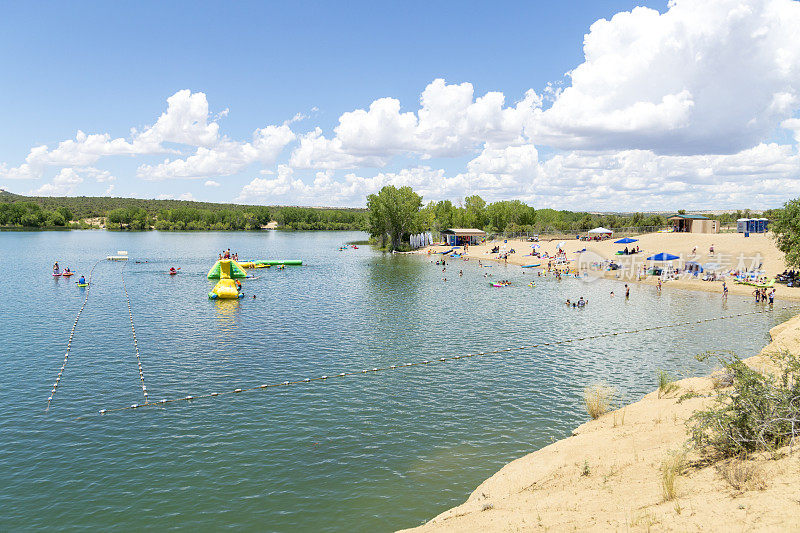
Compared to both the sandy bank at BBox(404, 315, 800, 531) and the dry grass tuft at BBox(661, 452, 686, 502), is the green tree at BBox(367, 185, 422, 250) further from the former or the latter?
the dry grass tuft at BBox(661, 452, 686, 502)

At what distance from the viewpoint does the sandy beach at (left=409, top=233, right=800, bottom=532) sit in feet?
32.9

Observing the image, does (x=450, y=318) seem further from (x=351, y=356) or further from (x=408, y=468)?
(x=408, y=468)

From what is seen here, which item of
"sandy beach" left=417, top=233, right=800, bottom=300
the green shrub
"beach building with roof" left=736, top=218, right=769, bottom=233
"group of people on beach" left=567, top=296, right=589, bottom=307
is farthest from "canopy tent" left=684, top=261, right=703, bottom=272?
the green shrub

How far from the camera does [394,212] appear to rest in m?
139

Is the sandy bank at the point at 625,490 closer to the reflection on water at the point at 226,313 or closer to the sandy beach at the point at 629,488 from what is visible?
the sandy beach at the point at 629,488

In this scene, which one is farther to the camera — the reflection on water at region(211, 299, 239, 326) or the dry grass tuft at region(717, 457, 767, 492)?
the reflection on water at region(211, 299, 239, 326)

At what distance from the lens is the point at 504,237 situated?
16250 centimetres

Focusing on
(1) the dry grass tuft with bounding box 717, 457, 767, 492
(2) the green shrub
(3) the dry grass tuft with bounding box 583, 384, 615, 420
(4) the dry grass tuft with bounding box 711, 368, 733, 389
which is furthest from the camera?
(3) the dry grass tuft with bounding box 583, 384, 615, 420

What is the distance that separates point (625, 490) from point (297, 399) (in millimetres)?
18306

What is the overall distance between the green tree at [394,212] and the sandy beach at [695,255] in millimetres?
27721

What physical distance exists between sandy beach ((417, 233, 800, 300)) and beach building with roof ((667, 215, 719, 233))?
6.94 m

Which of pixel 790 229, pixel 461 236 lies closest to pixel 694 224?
pixel 790 229

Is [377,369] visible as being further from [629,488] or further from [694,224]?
[694,224]

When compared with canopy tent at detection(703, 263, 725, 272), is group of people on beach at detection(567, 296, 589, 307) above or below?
below
